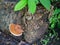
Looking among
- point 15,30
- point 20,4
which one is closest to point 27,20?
point 15,30

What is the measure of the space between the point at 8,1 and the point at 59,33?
0.77m

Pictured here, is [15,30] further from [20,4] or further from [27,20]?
[20,4]

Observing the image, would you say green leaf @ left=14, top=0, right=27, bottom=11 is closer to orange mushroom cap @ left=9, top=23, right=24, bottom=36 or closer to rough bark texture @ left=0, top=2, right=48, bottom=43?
rough bark texture @ left=0, top=2, right=48, bottom=43

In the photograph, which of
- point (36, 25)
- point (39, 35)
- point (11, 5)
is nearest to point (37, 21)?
point (36, 25)

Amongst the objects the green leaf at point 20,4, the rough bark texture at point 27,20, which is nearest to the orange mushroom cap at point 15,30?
the rough bark texture at point 27,20

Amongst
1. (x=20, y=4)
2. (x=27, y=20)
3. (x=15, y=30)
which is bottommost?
(x=15, y=30)

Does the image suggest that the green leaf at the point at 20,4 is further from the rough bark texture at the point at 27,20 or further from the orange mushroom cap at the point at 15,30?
the orange mushroom cap at the point at 15,30

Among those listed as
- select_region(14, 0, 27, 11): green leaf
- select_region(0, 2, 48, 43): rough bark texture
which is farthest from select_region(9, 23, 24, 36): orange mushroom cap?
select_region(14, 0, 27, 11): green leaf

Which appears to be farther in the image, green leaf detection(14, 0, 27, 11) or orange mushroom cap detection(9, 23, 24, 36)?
orange mushroom cap detection(9, 23, 24, 36)

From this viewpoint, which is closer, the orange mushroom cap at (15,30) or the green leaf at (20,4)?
the green leaf at (20,4)

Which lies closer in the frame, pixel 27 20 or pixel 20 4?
pixel 20 4

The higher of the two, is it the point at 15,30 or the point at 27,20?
the point at 27,20

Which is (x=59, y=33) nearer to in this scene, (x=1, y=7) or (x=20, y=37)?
(x=20, y=37)

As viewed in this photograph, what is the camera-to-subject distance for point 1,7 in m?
2.06
